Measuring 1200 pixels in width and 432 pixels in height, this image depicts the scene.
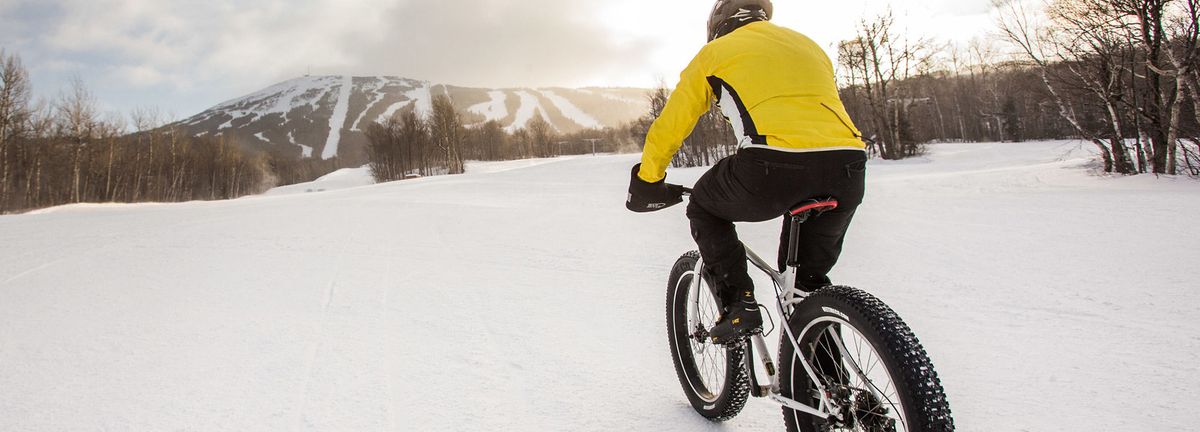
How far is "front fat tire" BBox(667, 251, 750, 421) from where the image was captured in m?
2.51

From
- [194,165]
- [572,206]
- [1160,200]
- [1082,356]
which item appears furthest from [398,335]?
[194,165]

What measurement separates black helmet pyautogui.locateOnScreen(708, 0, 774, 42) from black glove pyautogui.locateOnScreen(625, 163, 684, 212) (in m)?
0.64

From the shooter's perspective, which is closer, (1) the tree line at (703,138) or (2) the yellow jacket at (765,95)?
(2) the yellow jacket at (765,95)

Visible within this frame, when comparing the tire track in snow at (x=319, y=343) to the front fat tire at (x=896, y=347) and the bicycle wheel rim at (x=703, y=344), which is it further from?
the front fat tire at (x=896, y=347)

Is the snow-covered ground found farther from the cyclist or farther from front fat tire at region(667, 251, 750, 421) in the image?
the cyclist

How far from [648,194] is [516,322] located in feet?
8.64

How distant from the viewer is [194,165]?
2788 inches

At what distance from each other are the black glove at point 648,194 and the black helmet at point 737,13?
64cm

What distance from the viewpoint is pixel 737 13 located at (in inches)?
91.5

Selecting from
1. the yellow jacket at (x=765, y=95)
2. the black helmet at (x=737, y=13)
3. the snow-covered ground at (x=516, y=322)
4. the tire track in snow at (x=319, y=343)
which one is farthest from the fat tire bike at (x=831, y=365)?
the tire track in snow at (x=319, y=343)

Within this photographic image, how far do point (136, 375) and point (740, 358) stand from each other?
3.78 m

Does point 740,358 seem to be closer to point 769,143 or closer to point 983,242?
point 769,143

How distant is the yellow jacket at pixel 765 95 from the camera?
1.95 metres

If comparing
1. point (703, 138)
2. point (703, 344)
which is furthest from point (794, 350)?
point (703, 138)
